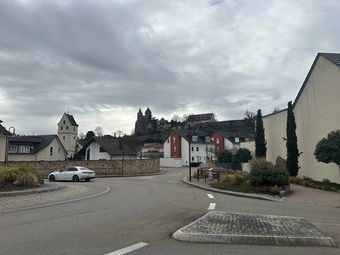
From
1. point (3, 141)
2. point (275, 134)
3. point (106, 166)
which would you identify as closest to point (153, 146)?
point (106, 166)

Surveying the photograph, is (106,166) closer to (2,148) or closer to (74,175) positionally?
(2,148)

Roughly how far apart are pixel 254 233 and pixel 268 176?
48.2 ft

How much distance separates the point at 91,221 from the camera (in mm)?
11320

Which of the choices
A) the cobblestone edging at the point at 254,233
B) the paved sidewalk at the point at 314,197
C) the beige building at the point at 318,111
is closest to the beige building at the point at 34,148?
the beige building at the point at 318,111

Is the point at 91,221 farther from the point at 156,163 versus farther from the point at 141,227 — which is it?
the point at 156,163

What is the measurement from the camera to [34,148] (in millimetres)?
68938

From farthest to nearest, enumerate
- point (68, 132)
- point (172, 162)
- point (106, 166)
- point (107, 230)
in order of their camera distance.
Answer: point (68, 132), point (172, 162), point (106, 166), point (107, 230)

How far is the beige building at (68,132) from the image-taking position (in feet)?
358

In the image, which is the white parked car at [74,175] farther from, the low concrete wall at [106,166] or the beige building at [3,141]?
the beige building at [3,141]

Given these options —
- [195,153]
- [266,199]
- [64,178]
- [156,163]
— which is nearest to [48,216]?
[266,199]

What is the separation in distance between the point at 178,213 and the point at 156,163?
167 feet

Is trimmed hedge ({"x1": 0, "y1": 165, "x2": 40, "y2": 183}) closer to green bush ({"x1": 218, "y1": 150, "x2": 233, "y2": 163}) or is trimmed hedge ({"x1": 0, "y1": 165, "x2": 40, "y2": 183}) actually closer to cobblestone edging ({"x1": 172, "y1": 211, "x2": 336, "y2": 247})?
cobblestone edging ({"x1": 172, "y1": 211, "x2": 336, "y2": 247})

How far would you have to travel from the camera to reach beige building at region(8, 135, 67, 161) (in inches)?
2564

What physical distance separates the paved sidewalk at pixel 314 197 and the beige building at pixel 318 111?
12.6 ft
